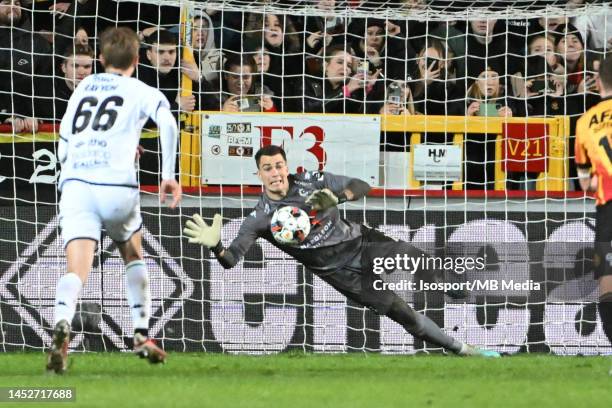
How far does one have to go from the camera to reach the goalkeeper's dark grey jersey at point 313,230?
9531mm

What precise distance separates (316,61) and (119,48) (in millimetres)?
4698

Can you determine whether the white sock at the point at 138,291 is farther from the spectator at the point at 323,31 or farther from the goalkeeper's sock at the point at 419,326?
the spectator at the point at 323,31

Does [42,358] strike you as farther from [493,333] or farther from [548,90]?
[548,90]

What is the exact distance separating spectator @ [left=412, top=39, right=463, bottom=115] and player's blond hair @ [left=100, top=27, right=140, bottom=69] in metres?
4.60

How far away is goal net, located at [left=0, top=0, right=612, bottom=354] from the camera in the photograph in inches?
407

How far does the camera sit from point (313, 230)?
9.59 m

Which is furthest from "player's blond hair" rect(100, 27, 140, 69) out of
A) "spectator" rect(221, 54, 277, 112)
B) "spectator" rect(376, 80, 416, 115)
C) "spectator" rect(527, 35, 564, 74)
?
→ "spectator" rect(527, 35, 564, 74)

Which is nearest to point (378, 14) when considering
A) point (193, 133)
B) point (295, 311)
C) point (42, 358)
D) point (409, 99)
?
point (409, 99)

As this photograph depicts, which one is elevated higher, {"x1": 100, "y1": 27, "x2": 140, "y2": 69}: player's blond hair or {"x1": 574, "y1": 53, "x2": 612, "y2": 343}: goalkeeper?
{"x1": 100, "y1": 27, "x2": 140, "y2": 69}: player's blond hair

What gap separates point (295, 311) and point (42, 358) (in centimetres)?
203

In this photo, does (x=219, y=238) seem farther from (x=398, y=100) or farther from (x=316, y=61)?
(x=316, y=61)

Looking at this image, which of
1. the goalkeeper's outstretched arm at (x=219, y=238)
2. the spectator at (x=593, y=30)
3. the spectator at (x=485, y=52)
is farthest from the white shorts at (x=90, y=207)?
the spectator at (x=593, y=30)

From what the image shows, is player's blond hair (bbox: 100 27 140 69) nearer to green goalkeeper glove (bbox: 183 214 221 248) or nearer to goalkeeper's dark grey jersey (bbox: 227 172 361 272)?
green goalkeeper glove (bbox: 183 214 221 248)

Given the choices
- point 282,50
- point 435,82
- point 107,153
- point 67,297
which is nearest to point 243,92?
point 282,50
